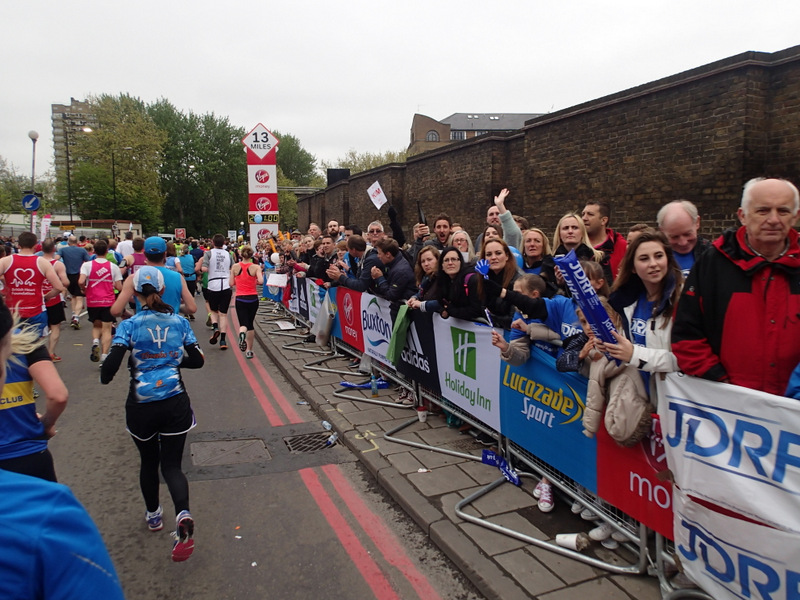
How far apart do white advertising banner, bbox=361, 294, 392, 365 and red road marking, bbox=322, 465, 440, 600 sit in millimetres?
2227

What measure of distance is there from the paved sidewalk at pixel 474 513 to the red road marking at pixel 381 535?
0.25m

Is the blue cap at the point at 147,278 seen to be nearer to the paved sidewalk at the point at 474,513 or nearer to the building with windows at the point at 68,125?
the paved sidewalk at the point at 474,513

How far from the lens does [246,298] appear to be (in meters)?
9.88

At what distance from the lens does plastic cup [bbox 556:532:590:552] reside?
3.50 meters

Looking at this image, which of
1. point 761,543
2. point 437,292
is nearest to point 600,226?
point 437,292

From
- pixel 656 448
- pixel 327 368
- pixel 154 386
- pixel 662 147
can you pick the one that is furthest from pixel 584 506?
Answer: pixel 662 147

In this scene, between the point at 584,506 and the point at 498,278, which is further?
the point at 498,278

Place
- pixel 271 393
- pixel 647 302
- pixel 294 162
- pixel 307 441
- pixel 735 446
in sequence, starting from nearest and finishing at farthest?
pixel 735 446 → pixel 647 302 → pixel 307 441 → pixel 271 393 → pixel 294 162

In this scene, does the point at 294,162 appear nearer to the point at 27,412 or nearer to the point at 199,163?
the point at 199,163

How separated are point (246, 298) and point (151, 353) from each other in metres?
6.22

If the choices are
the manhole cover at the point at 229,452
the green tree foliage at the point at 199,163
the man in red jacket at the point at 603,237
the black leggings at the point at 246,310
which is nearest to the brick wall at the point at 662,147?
the man in red jacket at the point at 603,237

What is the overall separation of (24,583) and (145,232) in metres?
63.3

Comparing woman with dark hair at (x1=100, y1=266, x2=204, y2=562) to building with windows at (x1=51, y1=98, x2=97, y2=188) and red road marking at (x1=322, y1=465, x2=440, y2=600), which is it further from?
building with windows at (x1=51, y1=98, x2=97, y2=188)

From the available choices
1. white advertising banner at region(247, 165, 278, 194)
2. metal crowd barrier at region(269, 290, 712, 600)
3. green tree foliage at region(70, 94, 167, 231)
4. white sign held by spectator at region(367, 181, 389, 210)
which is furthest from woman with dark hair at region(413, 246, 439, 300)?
green tree foliage at region(70, 94, 167, 231)
